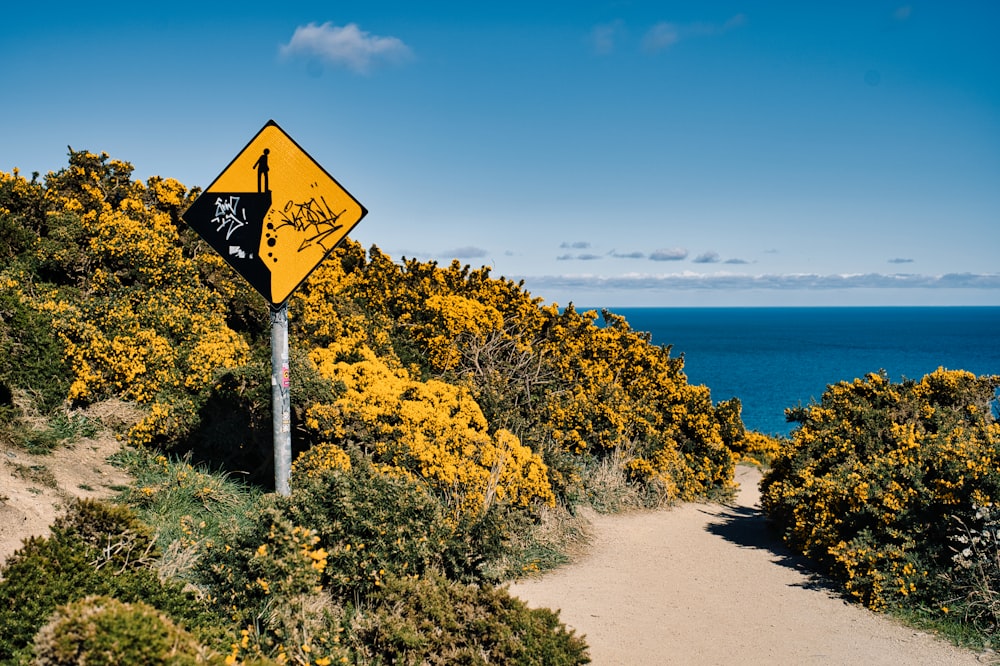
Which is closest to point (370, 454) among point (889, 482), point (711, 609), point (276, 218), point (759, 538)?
point (711, 609)

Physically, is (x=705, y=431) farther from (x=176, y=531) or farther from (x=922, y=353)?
(x=922, y=353)

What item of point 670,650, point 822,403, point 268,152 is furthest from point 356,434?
point 822,403

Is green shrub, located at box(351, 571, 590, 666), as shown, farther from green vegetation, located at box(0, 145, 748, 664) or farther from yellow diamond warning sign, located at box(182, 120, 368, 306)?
yellow diamond warning sign, located at box(182, 120, 368, 306)

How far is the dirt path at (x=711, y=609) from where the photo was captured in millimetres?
6660

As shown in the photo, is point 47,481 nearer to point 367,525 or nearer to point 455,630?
point 367,525

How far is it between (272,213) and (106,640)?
2.11m

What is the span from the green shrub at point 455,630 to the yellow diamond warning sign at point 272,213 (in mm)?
2223

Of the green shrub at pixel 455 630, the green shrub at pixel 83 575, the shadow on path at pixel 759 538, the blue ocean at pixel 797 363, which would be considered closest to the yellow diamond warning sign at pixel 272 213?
the green shrub at pixel 83 575

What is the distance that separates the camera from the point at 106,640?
9.04 ft

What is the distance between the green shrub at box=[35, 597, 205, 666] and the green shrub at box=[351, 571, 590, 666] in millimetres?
1570

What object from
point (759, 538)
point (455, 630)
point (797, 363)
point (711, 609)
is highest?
point (455, 630)

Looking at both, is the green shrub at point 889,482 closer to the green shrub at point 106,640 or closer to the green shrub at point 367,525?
the green shrub at point 367,525

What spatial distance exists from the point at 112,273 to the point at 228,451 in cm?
415

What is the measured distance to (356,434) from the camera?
7.88 meters
